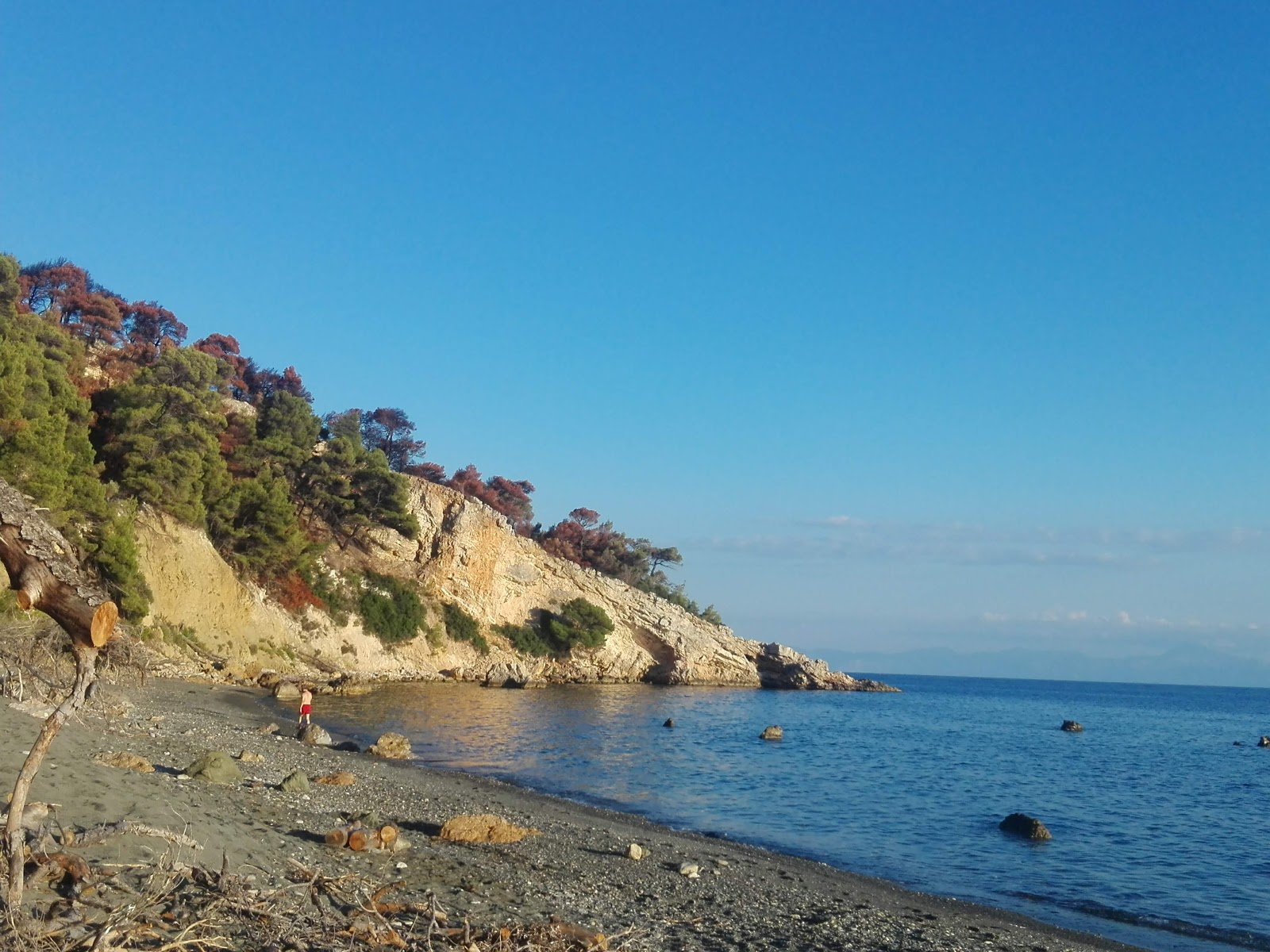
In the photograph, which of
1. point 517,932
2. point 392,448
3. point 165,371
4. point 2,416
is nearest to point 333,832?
point 517,932

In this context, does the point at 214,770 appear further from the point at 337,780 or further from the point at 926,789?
the point at 926,789

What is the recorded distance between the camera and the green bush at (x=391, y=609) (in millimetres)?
51250

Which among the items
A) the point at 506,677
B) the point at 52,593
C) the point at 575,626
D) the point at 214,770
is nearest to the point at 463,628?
the point at 506,677

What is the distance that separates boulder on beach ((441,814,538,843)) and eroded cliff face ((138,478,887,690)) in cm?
2929

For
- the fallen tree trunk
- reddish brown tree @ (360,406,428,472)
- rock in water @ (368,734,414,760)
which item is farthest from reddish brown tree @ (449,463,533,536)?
the fallen tree trunk

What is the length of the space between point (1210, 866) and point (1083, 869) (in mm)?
3198

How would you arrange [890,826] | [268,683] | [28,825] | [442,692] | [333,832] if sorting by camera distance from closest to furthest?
[28,825]
[333,832]
[890,826]
[268,683]
[442,692]

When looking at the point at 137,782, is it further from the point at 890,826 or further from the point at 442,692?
the point at 442,692

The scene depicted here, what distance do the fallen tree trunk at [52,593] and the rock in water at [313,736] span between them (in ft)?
61.9

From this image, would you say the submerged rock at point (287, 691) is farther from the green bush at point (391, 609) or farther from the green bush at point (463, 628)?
the green bush at point (463, 628)

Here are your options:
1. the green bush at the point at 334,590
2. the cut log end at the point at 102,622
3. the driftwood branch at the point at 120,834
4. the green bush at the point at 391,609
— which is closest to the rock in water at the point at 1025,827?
the driftwood branch at the point at 120,834

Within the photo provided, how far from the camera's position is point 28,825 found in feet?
26.6

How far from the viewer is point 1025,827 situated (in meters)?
19.9

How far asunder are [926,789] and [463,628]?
36.5m
